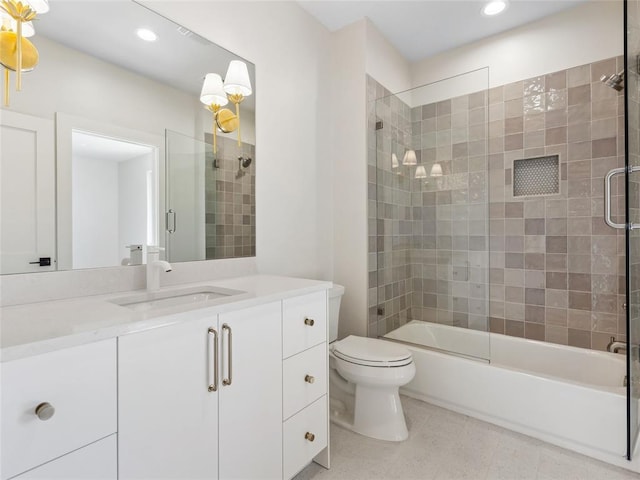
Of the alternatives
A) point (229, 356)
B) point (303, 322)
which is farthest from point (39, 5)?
point (303, 322)

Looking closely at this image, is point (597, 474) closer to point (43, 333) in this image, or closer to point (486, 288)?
point (486, 288)

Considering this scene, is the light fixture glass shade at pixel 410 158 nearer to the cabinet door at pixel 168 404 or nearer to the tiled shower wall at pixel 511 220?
the tiled shower wall at pixel 511 220

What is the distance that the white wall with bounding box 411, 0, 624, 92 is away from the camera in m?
2.20

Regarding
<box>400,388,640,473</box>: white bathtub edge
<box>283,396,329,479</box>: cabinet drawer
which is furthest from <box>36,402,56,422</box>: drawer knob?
<box>400,388,640,473</box>: white bathtub edge

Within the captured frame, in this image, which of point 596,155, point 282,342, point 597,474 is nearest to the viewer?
point 282,342

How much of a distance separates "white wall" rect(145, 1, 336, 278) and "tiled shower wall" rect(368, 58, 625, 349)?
413 mm

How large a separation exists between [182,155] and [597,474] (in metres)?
2.41

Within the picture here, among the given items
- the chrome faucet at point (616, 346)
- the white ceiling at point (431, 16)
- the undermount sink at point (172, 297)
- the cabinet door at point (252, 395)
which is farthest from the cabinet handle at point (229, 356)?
the chrome faucet at point (616, 346)

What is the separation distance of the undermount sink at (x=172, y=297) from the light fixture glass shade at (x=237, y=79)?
1.04m

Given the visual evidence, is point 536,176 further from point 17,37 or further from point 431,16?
point 17,37

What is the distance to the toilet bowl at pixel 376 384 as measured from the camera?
5.81 feet

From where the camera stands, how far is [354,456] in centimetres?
167

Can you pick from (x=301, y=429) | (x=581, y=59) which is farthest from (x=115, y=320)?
(x=581, y=59)

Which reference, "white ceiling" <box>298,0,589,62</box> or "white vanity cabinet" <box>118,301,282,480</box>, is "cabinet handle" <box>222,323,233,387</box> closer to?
"white vanity cabinet" <box>118,301,282,480</box>
